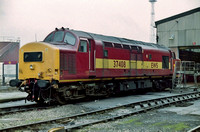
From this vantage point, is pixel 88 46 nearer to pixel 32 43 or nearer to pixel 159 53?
pixel 32 43

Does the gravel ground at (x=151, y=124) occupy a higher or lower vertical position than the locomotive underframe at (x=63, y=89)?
lower

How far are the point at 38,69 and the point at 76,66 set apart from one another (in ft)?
5.76

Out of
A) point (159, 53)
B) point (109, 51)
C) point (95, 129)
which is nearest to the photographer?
point (95, 129)

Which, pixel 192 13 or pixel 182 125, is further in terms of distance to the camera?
pixel 192 13

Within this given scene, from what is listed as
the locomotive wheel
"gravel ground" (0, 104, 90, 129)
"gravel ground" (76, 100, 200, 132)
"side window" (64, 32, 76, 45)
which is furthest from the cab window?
"gravel ground" (76, 100, 200, 132)

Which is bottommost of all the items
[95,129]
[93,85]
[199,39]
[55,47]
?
[95,129]

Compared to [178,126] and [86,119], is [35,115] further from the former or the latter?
[178,126]

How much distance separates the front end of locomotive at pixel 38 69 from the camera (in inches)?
448

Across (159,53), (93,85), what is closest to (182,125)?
(93,85)

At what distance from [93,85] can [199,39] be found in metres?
18.6

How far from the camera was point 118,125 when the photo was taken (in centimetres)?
826

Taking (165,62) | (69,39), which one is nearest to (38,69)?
(69,39)

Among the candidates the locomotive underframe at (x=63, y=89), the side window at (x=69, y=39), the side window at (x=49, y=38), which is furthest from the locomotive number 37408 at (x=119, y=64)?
the side window at (x=49, y=38)

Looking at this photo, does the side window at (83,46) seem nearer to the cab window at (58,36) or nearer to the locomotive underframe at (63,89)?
the cab window at (58,36)
